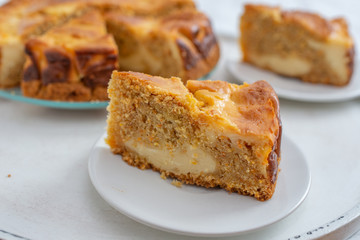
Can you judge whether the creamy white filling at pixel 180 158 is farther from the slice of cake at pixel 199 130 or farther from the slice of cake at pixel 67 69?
the slice of cake at pixel 67 69

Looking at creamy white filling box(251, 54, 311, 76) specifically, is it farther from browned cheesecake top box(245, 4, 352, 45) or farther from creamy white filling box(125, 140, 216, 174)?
creamy white filling box(125, 140, 216, 174)

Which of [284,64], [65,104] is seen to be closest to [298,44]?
[284,64]

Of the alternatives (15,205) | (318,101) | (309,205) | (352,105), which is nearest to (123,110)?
(15,205)

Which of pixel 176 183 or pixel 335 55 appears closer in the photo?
pixel 176 183

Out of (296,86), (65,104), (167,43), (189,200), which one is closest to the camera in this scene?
(189,200)

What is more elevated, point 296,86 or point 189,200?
point 189,200

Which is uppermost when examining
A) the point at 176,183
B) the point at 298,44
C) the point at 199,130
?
the point at 199,130

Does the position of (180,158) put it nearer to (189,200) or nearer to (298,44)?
(189,200)

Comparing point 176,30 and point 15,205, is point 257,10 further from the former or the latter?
point 15,205
